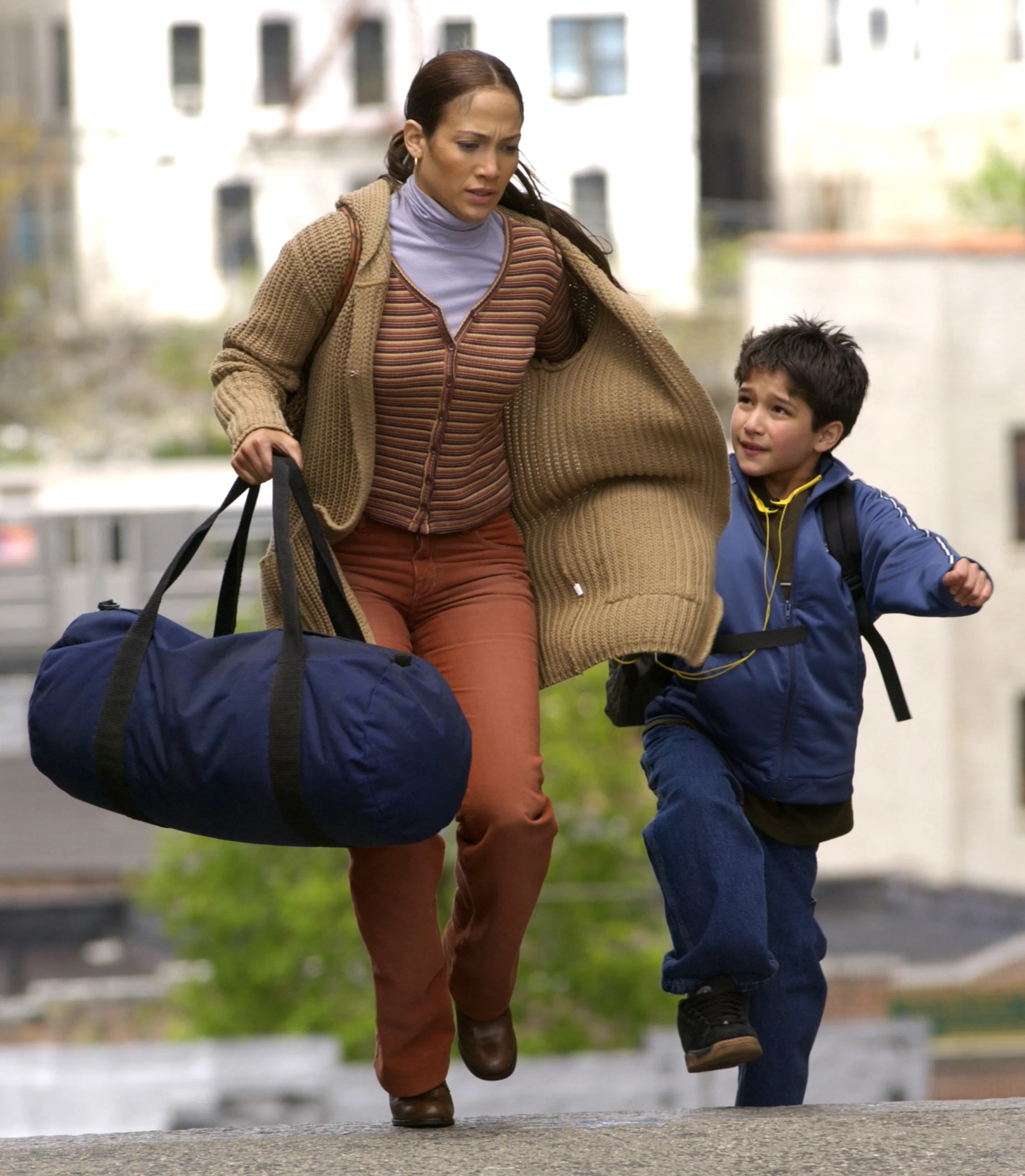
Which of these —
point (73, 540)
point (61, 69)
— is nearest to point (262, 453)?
point (73, 540)

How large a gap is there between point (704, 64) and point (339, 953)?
49.7 ft

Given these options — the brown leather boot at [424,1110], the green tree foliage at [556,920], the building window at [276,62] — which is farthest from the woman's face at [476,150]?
the building window at [276,62]

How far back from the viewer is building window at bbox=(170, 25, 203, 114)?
3228 centimetres

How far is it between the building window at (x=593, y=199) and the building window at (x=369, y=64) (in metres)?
3.96

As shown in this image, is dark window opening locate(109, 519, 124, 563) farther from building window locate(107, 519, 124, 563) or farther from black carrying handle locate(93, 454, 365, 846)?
black carrying handle locate(93, 454, 365, 846)

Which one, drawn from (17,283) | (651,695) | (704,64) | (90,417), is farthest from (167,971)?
(651,695)

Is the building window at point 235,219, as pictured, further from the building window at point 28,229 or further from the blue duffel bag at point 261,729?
the blue duffel bag at point 261,729

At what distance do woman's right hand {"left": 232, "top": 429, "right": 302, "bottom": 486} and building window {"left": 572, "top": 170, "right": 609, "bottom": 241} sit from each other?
27706mm

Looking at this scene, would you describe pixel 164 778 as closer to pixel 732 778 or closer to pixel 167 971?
pixel 732 778

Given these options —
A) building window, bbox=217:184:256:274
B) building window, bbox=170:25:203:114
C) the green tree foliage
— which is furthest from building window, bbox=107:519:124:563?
building window, bbox=170:25:203:114

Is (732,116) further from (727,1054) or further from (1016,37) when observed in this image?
(727,1054)

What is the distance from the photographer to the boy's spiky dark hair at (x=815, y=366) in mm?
3303

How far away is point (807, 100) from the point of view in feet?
96.8

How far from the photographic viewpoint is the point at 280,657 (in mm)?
2826
